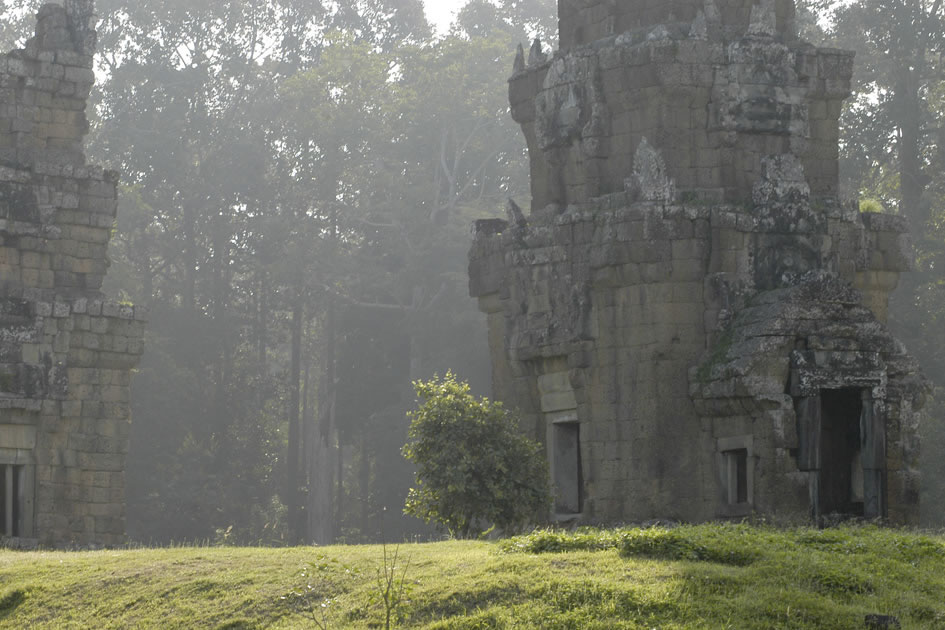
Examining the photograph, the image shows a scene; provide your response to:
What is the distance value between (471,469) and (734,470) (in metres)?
3.29

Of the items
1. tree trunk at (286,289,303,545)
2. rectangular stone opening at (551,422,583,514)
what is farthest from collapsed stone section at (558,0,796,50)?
tree trunk at (286,289,303,545)

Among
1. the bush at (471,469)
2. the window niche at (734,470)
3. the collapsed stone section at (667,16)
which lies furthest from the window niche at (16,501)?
A: the collapsed stone section at (667,16)

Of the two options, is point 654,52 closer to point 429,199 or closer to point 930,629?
point 930,629

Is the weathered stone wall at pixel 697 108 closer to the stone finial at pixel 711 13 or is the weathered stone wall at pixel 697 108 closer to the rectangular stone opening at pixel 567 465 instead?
the stone finial at pixel 711 13

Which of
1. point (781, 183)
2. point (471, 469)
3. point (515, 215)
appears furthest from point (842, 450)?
point (515, 215)

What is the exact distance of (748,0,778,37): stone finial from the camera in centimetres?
2058

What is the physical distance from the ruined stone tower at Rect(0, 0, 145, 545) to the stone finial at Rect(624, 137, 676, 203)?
22.9 feet

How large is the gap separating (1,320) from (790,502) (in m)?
10.2

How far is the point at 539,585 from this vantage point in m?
10.9

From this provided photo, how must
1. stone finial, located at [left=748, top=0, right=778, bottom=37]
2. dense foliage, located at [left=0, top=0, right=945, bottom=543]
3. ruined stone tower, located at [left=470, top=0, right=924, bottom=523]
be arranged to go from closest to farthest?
ruined stone tower, located at [left=470, top=0, right=924, bottom=523] < stone finial, located at [left=748, top=0, right=778, bottom=37] < dense foliage, located at [left=0, top=0, right=945, bottom=543]

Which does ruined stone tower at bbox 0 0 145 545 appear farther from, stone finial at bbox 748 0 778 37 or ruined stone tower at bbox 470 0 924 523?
stone finial at bbox 748 0 778 37

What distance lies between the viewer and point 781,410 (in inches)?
717

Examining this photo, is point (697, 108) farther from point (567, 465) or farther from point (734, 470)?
point (567, 465)

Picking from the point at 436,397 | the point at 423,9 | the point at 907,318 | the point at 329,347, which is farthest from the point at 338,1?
the point at 436,397
